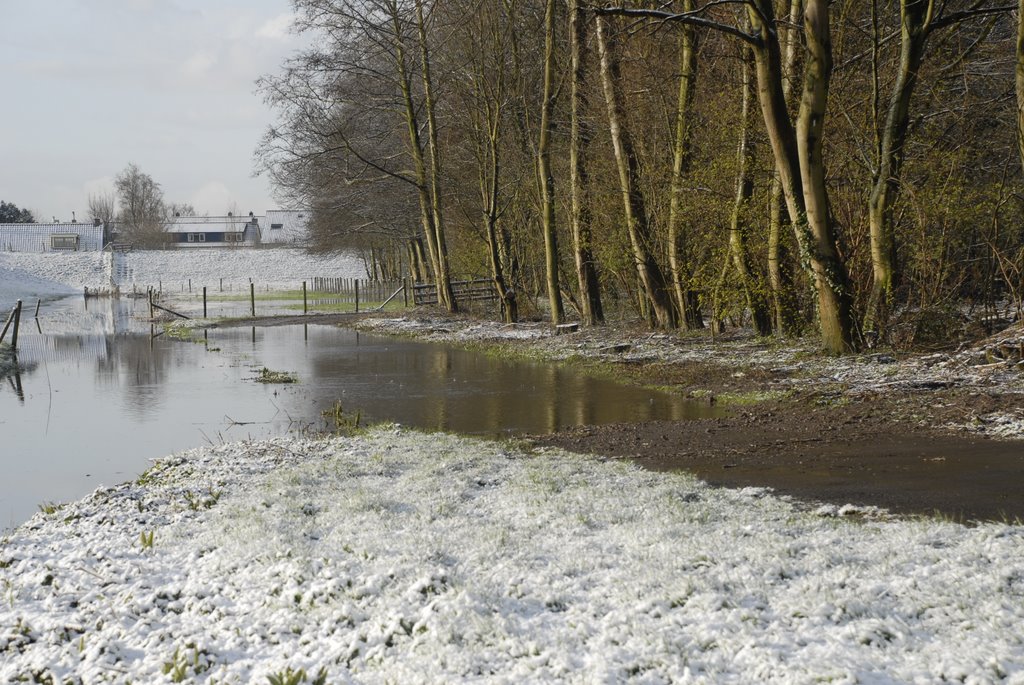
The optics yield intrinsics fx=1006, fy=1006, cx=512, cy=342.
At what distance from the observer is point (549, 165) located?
92.8 feet

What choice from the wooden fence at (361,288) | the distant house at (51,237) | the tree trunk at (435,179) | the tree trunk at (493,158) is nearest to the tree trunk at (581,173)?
the tree trunk at (493,158)

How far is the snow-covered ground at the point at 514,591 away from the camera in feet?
17.7

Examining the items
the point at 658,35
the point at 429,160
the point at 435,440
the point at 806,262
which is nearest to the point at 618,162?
the point at 658,35

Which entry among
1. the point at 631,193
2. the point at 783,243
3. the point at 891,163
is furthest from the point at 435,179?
the point at 891,163

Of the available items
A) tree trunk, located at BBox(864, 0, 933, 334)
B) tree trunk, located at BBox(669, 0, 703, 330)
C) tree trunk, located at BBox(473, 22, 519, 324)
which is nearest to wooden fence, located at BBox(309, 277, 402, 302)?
tree trunk, located at BBox(473, 22, 519, 324)

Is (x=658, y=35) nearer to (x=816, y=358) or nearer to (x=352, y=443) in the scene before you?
(x=816, y=358)

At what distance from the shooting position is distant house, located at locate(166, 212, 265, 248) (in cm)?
12556

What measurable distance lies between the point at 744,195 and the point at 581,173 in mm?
6993

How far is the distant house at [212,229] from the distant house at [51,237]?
2130cm

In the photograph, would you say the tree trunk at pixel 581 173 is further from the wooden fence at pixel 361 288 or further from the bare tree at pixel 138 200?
the bare tree at pixel 138 200

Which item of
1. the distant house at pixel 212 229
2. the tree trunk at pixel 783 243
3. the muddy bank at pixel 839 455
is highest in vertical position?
the distant house at pixel 212 229

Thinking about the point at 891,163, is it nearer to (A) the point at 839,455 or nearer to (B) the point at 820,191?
(B) the point at 820,191

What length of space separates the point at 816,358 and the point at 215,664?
532 inches

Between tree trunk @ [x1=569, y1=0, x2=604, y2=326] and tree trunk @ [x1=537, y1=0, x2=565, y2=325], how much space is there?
1.94ft
